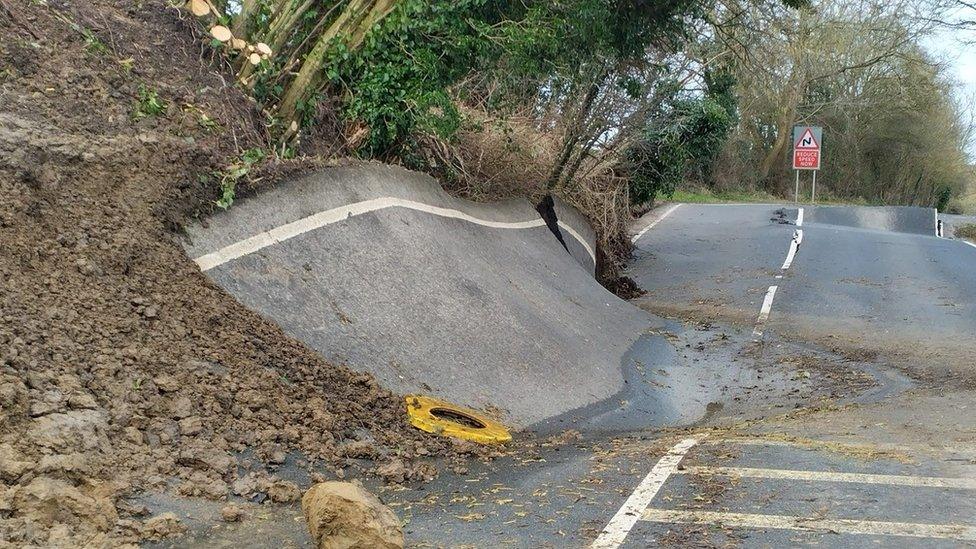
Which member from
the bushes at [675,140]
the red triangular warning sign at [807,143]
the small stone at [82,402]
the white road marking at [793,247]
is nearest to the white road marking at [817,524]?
the small stone at [82,402]

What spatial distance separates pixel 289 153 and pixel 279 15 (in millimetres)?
2031

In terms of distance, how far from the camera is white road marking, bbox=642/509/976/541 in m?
5.55

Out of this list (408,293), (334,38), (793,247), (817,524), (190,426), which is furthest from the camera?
(793,247)

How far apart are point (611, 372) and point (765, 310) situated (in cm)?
632

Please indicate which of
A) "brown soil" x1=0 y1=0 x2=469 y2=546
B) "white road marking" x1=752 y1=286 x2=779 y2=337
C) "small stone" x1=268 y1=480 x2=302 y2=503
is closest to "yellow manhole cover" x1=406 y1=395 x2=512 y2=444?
"brown soil" x1=0 y1=0 x2=469 y2=546

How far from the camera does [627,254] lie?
23172 millimetres

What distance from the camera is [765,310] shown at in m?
17.1

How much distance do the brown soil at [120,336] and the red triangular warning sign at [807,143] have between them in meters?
32.7

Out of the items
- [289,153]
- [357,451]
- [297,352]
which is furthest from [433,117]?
[357,451]

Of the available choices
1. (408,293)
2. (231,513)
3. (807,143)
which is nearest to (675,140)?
(408,293)

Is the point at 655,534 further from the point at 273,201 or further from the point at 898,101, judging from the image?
the point at 898,101

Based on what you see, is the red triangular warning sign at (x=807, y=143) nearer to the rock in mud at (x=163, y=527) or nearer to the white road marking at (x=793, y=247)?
the white road marking at (x=793, y=247)

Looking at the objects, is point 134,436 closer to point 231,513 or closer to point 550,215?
point 231,513

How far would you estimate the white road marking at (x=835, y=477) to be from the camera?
6.61 m
